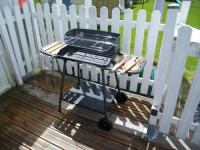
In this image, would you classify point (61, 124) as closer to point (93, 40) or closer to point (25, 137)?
point (25, 137)

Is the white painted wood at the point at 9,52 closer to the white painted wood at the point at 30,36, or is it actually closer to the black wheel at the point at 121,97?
the white painted wood at the point at 30,36

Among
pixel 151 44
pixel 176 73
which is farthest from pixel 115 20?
pixel 176 73

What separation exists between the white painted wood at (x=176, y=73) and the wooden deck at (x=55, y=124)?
339 mm

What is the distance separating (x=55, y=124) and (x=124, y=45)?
1570 millimetres

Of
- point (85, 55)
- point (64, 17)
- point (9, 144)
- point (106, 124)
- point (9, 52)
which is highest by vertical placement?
point (64, 17)

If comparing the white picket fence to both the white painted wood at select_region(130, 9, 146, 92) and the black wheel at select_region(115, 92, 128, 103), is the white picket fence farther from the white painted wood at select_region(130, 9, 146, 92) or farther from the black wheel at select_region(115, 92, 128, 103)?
the black wheel at select_region(115, 92, 128, 103)

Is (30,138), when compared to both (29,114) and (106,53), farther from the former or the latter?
(106,53)

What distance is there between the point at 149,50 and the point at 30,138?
6.70 feet

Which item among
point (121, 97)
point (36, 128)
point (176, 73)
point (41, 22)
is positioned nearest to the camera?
point (176, 73)

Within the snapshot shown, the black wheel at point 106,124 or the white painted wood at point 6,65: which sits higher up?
the white painted wood at point 6,65

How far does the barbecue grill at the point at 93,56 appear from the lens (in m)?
2.25

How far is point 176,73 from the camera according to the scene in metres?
2.03

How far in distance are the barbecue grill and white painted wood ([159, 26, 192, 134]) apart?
2.29ft

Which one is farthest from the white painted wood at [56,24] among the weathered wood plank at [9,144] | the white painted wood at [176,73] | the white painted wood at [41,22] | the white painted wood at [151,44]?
the white painted wood at [176,73]
